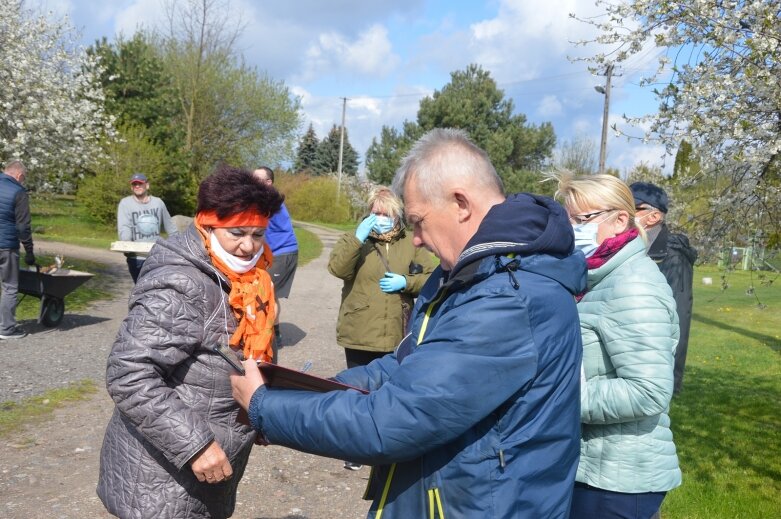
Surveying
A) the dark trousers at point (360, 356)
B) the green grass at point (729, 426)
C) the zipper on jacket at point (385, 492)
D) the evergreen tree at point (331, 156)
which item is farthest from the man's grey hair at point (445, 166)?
the evergreen tree at point (331, 156)

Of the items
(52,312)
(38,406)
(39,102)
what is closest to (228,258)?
(38,406)

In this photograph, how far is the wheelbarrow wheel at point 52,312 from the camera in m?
9.34

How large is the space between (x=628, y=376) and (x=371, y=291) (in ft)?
9.46

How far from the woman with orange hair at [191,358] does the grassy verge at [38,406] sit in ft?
12.1

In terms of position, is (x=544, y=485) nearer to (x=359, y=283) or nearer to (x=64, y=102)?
(x=359, y=283)

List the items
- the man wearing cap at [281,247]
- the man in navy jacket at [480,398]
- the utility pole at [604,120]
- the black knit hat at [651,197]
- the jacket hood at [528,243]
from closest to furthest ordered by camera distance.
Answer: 1. the man in navy jacket at [480,398]
2. the jacket hood at [528,243]
3. the black knit hat at [651,197]
4. the man wearing cap at [281,247]
5. the utility pole at [604,120]

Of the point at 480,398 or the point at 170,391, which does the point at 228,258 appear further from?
the point at 480,398

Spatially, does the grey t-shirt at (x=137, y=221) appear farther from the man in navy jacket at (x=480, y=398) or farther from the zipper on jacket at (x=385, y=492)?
the zipper on jacket at (x=385, y=492)

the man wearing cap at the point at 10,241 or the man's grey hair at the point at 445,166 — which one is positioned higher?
the man's grey hair at the point at 445,166

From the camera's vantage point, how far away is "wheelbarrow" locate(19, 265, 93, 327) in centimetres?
896

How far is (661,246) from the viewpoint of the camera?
5.63m

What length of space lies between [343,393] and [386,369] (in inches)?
26.1

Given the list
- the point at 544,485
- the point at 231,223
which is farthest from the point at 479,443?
the point at 231,223

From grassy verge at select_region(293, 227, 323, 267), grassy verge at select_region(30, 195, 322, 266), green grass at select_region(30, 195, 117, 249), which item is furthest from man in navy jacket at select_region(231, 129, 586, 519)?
green grass at select_region(30, 195, 117, 249)
